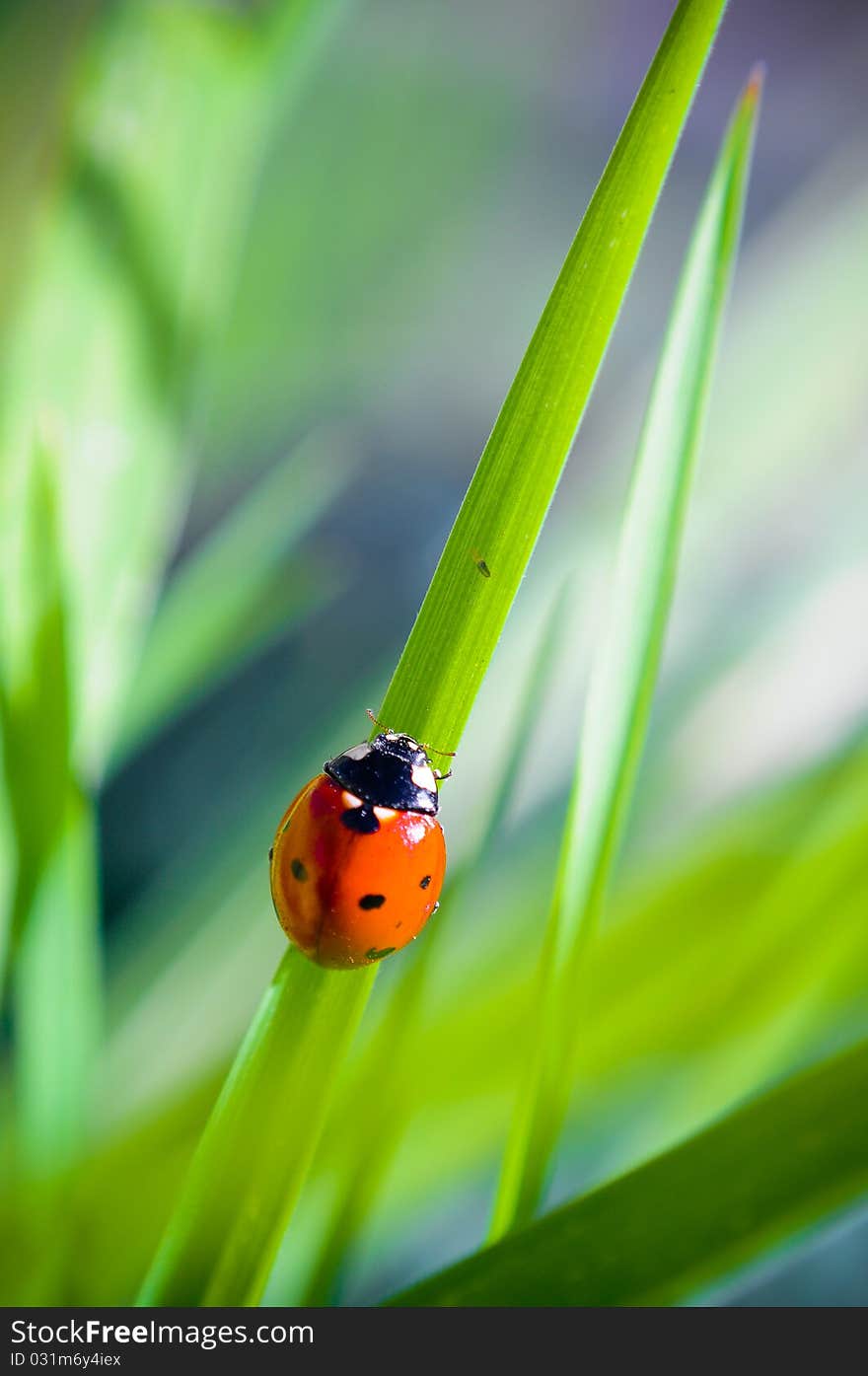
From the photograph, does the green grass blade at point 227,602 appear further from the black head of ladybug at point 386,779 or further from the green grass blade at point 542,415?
the green grass blade at point 542,415

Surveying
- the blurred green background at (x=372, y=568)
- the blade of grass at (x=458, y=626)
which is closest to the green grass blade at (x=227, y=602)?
the blurred green background at (x=372, y=568)

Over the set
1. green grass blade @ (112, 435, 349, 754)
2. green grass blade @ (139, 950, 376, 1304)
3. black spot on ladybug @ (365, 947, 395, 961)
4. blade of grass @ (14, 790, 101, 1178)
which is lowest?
green grass blade @ (139, 950, 376, 1304)

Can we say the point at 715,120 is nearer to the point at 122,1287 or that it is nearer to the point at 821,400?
the point at 821,400

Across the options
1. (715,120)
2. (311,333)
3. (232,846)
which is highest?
(715,120)

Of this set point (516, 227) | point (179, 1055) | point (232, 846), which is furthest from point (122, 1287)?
point (516, 227)

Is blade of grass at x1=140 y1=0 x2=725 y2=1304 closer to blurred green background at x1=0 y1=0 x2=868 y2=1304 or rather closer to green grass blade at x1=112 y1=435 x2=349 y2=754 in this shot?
blurred green background at x1=0 y1=0 x2=868 y2=1304

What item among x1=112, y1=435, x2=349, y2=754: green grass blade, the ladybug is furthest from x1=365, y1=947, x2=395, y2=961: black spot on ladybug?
x1=112, y1=435, x2=349, y2=754: green grass blade

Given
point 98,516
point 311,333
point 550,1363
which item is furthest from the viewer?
point 311,333

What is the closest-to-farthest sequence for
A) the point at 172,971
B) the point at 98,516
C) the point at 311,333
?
the point at 98,516, the point at 172,971, the point at 311,333
